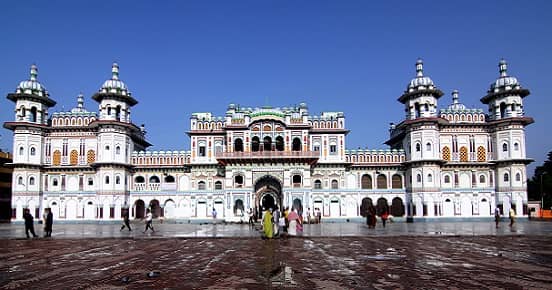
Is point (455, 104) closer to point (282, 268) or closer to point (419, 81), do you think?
point (419, 81)

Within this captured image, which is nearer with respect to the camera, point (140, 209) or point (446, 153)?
point (446, 153)

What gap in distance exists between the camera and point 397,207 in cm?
4950

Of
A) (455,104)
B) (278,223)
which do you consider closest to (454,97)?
(455,104)

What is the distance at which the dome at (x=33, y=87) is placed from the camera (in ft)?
156

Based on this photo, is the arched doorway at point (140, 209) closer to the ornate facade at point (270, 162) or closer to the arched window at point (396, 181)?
the ornate facade at point (270, 162)

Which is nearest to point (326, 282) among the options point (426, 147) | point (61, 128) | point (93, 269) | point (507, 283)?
point (507, 283)

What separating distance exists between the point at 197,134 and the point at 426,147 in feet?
78.6

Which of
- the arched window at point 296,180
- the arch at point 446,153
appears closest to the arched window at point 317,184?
the arched window at point 296,180

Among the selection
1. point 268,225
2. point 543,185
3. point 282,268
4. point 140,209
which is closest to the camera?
point 282,268

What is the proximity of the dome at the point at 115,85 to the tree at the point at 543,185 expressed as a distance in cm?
5261

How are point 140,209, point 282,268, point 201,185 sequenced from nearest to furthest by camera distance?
point 282,268
point 201,185
point 140,209

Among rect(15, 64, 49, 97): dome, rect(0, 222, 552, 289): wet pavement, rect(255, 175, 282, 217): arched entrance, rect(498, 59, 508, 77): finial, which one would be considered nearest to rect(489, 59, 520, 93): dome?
rect(498, 59, 508, 77): finial

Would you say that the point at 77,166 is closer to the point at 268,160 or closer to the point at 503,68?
the point at 268,160

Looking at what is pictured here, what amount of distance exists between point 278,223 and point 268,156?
22.5 meters
